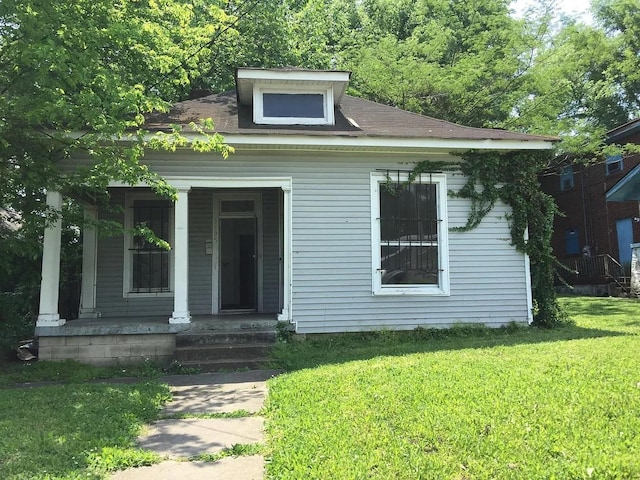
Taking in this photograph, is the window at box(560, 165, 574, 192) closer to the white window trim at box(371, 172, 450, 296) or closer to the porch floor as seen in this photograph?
the white window trim at box(371, 172, 450, 296)

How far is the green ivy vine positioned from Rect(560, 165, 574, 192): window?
51.9ft

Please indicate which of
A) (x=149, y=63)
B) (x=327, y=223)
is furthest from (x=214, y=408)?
(x=149, y=63)

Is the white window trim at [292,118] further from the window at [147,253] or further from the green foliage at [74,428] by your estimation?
the green foliage at [74,428]

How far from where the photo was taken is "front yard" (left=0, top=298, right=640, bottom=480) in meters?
3.25

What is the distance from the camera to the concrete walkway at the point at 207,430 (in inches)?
137

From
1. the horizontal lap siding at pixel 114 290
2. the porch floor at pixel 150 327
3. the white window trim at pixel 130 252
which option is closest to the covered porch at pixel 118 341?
the porch floor at pixel 150 327

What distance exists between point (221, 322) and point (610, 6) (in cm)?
2975

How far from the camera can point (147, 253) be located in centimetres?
1001

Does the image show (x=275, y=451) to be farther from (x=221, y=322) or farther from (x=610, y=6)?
(x=610, y=6)

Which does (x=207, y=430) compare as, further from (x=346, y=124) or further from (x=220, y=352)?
(x=346, y=124)

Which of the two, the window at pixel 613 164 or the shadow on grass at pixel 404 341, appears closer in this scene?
the shadow on grass at pixel 404 341

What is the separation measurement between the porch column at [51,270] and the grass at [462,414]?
12.6ft

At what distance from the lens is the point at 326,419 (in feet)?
13.8

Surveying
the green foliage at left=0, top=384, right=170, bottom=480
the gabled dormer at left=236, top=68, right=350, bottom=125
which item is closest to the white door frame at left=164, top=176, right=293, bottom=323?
the gabled dormer at left=236, top=68, right=350, bottom=125
